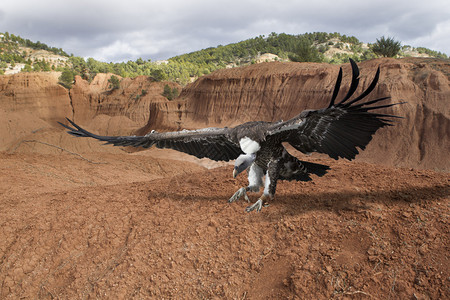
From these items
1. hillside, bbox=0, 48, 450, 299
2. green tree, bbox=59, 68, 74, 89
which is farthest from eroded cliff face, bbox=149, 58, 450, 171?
green tree, bbox=59, 68, 74, 89

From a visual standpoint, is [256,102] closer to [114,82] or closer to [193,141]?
[193,141]

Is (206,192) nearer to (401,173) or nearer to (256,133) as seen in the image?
(256,133)

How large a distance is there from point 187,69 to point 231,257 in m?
56.5

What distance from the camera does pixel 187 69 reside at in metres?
55.4

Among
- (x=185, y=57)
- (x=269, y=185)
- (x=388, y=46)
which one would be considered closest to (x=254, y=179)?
(x=269, y=185)

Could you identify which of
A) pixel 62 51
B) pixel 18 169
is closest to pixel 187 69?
pixel 62 51

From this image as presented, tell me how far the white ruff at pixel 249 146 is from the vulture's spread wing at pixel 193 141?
705 mm

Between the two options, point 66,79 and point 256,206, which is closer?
point 256,206

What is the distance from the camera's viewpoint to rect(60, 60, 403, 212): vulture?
2.96 m

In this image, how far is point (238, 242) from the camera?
312 centimetres

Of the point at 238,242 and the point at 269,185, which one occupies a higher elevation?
the point at 269,185

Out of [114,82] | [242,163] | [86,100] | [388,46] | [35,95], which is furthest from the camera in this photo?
[114,82]

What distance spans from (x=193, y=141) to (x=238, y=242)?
2.04 metres

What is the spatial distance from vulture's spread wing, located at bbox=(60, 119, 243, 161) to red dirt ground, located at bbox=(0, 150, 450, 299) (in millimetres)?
771
